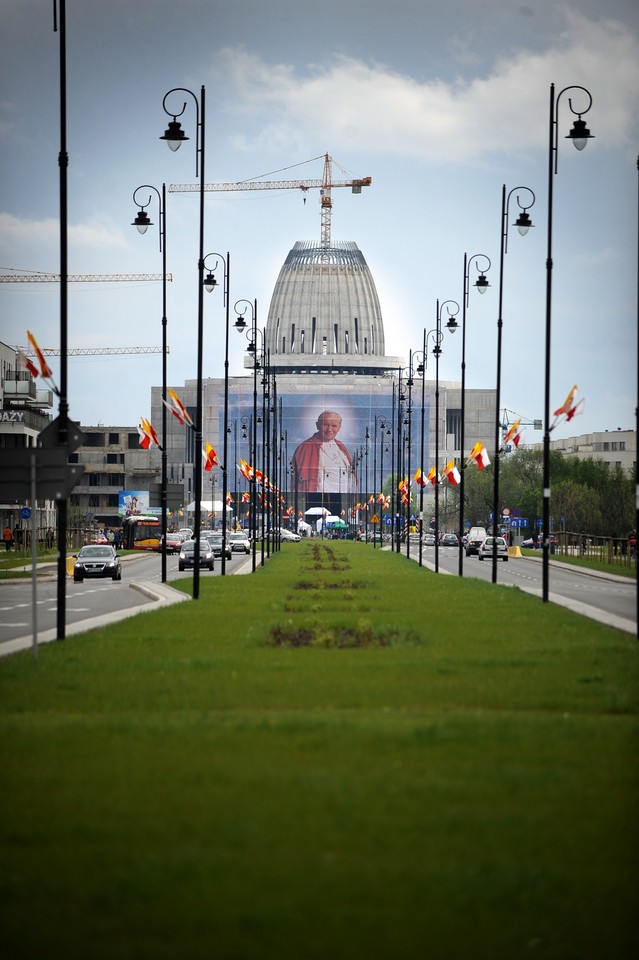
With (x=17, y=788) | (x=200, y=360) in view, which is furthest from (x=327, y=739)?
(x=200, y=360)

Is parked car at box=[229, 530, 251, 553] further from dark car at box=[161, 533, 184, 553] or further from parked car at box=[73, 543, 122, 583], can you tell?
parked car at box=[73, 543, 122, 583]

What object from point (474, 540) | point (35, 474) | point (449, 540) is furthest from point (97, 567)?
point (449, 540)

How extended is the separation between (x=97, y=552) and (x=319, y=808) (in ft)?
186

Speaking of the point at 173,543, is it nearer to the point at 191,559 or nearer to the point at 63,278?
the point at 191,559

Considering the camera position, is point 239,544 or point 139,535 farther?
point 139,535

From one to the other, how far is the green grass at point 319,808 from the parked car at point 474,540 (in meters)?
94.7

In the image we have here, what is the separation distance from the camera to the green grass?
772 cm

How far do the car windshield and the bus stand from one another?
58368mm

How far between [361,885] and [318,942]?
102cm

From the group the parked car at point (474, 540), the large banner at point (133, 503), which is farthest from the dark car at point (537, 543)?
the large banner at point (133, 503)

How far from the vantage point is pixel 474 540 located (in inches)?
4835

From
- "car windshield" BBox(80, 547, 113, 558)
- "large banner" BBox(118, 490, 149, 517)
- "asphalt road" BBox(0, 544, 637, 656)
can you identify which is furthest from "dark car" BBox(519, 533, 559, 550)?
"car windshield" BBox(80, 547, 113, 558)

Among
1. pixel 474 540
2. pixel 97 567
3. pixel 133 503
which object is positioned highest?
pixel 133 503

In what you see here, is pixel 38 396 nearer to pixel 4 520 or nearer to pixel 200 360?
pixel 4 520
